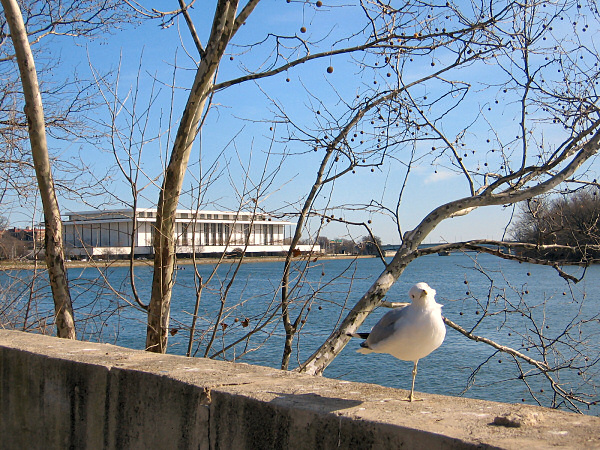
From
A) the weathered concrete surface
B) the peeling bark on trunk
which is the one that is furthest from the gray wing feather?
the peeling bark on trunk

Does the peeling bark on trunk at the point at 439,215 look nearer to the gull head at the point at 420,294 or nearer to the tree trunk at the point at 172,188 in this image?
the tree trunk at the point at 172,188

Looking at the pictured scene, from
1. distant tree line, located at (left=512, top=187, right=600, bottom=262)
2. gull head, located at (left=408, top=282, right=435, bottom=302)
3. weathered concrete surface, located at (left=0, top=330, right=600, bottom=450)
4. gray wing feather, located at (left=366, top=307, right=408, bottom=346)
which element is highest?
distant tree line, located at (left=512, top=187, right=600, bottom=262)

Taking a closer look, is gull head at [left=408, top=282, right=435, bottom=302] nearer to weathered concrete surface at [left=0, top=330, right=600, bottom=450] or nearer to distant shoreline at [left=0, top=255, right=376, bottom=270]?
weathered concrete surface at [left=0, top=330, right=600, bottom=450]

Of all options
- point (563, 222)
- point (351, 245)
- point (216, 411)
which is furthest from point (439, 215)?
point (216, 411)

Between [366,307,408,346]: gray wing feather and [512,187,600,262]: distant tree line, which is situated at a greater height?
[512,187,600,262]: distant tree line

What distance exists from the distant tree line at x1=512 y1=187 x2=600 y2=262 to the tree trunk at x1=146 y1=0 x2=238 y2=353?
13.7ft

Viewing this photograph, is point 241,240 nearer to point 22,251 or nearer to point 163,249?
point 163,249

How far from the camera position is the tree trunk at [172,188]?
225 inches

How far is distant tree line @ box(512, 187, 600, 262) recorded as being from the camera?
734 cm

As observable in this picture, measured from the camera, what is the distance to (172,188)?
5996mm

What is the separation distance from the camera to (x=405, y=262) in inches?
252

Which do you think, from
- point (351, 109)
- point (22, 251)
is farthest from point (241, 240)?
point (22, 251)

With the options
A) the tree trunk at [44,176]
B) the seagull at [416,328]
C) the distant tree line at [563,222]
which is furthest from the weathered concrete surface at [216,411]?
the distant tree line at [563,222]

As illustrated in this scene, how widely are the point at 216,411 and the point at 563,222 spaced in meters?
6.86
